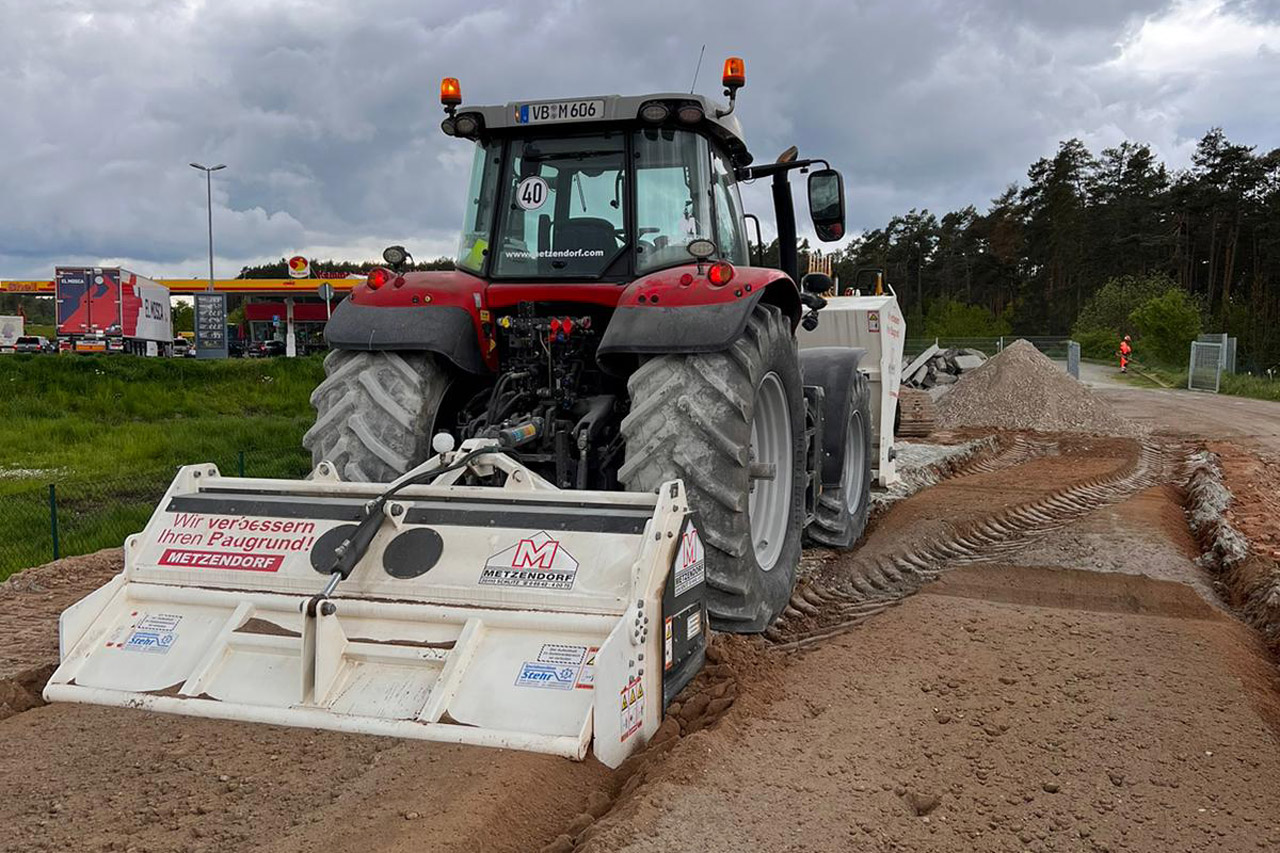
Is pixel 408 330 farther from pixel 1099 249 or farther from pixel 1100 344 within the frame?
pixel 1099 249

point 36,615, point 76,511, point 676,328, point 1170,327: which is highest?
point 676,328

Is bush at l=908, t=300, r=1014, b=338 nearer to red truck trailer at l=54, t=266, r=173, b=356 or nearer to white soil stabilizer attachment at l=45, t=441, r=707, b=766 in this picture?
red truck trailer at l=54, t=266, r=173, b=356

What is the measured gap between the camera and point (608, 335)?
3.98m

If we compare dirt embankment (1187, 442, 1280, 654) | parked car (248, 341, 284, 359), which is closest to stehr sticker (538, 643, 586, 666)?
dirt embankment (1187, 442, 1280, 654)

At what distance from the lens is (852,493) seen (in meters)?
7.29

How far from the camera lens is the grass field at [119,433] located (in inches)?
323

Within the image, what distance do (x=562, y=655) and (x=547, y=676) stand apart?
8 centimetres

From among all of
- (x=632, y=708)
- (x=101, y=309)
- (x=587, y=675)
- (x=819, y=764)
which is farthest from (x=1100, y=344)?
(x=587, y=675)

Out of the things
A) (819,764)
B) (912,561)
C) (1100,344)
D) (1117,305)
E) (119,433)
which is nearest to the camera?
(819,764)

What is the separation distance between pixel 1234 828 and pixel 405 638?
245 centimetres

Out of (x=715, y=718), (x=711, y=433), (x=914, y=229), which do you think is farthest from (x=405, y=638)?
(x=914, y=229)

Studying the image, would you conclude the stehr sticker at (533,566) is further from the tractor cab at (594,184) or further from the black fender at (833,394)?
the black fender at (833,394)

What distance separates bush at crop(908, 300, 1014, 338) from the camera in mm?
53688

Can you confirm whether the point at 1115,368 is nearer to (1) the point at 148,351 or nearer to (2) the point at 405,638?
(1) the point at 148,351
